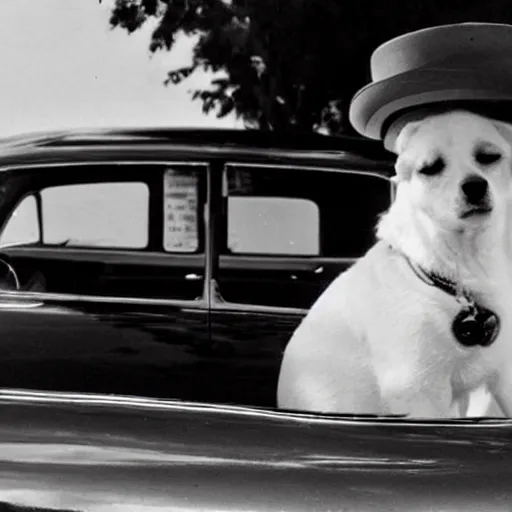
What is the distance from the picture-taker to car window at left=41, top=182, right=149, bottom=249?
1.65 meters

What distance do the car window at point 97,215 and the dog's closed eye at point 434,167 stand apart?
0.53 m

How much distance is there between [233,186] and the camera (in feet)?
6.16

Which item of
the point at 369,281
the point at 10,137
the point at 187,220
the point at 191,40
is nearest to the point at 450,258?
the point at 369,281

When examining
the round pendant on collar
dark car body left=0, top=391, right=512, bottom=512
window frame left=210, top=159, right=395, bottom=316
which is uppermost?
window frame left=210, top=159, right=395, bottom=316

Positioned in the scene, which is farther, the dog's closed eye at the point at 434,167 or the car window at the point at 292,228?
the dog's closed eye at the point at 434,167

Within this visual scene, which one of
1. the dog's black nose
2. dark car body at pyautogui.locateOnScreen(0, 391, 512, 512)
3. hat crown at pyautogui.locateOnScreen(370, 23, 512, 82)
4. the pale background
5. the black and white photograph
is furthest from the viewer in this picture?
the dog's black nose

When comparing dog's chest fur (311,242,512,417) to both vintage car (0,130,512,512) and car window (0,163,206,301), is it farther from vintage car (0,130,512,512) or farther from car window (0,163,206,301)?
car window (0,163,206,301)

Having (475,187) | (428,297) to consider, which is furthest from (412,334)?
(475,187)

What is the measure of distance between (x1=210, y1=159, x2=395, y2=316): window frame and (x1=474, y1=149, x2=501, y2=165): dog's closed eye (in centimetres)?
18

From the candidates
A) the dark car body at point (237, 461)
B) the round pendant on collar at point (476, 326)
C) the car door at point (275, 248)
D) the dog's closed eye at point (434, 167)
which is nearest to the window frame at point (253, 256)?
the car door at point (275, 248)

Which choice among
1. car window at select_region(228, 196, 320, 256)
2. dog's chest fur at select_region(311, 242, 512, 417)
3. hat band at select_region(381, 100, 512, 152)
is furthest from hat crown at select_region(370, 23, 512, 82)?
dog's chest fur at select_region(311, 242, 512, 417)

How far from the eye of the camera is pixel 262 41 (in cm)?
152

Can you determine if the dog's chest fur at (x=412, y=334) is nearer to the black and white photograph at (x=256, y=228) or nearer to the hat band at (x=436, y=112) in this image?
the black and white photograph at (x=256, y=228)

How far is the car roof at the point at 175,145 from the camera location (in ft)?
5.42
